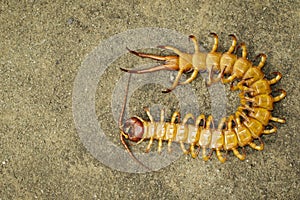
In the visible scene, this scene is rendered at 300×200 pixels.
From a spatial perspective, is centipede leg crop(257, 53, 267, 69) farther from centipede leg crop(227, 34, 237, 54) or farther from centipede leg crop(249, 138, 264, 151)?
centipede leg crop(249, 138, 264, 151)

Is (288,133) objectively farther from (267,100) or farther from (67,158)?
(67,158)

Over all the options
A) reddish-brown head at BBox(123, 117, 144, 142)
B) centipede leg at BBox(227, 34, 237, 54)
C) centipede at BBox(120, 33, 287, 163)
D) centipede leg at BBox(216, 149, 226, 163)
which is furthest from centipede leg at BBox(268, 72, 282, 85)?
reddish-brown head at BBox(123, 117, 144, 142)

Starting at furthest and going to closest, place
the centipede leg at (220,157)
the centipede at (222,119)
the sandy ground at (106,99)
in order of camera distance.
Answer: the sandy ground at (106,99) < the centipede leg at (220,157) < the centipede at (222,119)

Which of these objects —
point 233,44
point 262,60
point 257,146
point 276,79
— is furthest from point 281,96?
point 233,44

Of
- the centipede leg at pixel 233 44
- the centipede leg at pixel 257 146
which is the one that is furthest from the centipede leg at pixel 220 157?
the centipede leg at pixel 233 44

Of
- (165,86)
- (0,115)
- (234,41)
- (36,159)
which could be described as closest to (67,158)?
(36,159)

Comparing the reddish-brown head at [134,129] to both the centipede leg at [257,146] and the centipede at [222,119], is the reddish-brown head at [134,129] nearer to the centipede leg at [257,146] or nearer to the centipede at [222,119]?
the centipede at [222,119]

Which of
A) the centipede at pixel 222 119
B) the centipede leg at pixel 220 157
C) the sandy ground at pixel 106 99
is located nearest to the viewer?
the centipede at pixel 222 119
